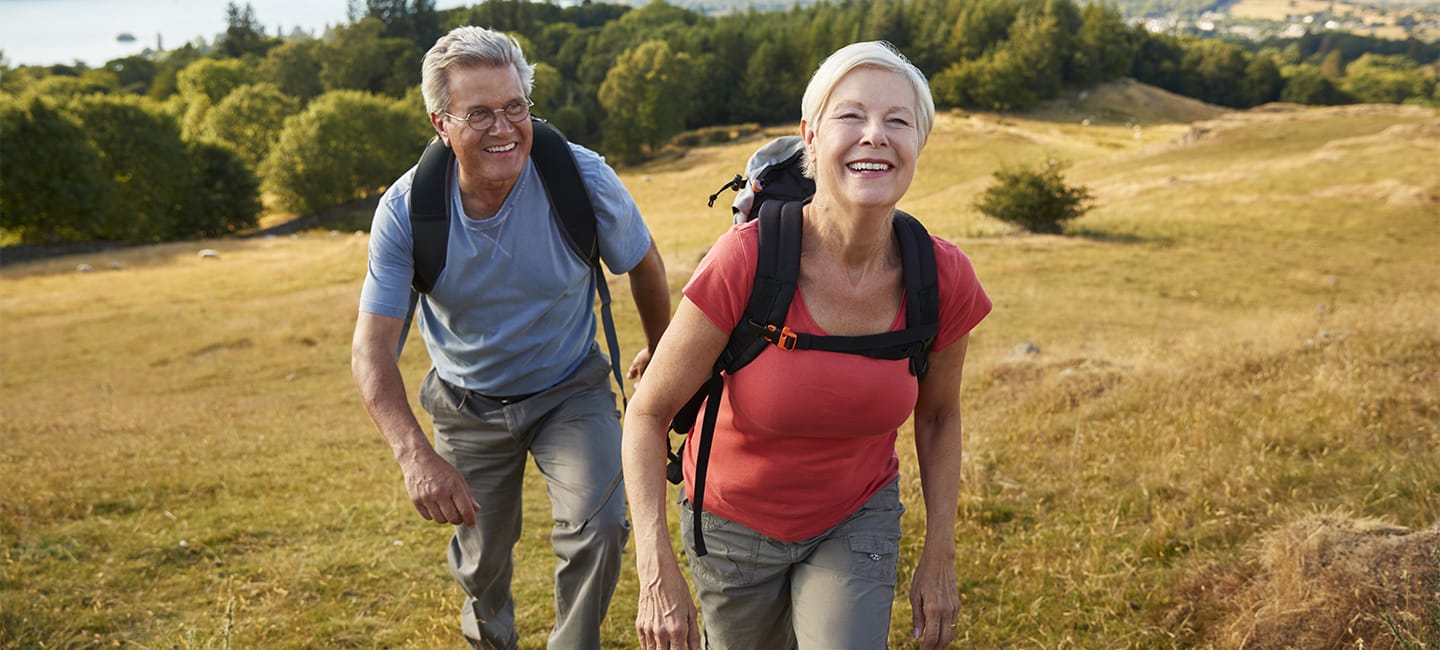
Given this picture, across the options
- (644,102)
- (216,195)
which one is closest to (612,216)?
(216,195)

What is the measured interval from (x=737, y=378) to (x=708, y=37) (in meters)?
107

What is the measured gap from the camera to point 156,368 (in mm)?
21750

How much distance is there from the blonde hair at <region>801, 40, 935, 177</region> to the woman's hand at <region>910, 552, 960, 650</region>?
51.6 inches

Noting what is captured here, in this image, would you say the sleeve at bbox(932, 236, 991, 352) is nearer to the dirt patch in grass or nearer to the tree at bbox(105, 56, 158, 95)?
the dirt patch in grass

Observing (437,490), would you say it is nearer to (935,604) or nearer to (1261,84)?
(935,604)

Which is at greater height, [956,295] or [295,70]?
[295,70]

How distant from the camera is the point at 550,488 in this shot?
4.20 meters

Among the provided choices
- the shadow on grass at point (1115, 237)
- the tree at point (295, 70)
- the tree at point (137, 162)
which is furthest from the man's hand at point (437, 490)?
the tree at point (295, 70)

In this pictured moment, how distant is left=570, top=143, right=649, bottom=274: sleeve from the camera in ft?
14.0

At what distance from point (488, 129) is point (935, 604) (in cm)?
249

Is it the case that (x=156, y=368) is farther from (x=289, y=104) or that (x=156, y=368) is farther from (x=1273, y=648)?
(x=289, y=104)

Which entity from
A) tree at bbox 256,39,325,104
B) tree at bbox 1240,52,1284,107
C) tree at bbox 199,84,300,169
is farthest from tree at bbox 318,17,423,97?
tree at bbox 1240,52,1284,107

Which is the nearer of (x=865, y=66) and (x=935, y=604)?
(x=865, y=66)

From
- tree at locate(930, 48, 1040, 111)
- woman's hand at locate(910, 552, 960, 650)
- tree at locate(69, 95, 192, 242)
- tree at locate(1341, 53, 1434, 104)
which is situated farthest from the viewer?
tree at locate(1341, 53, 1434, 104)
